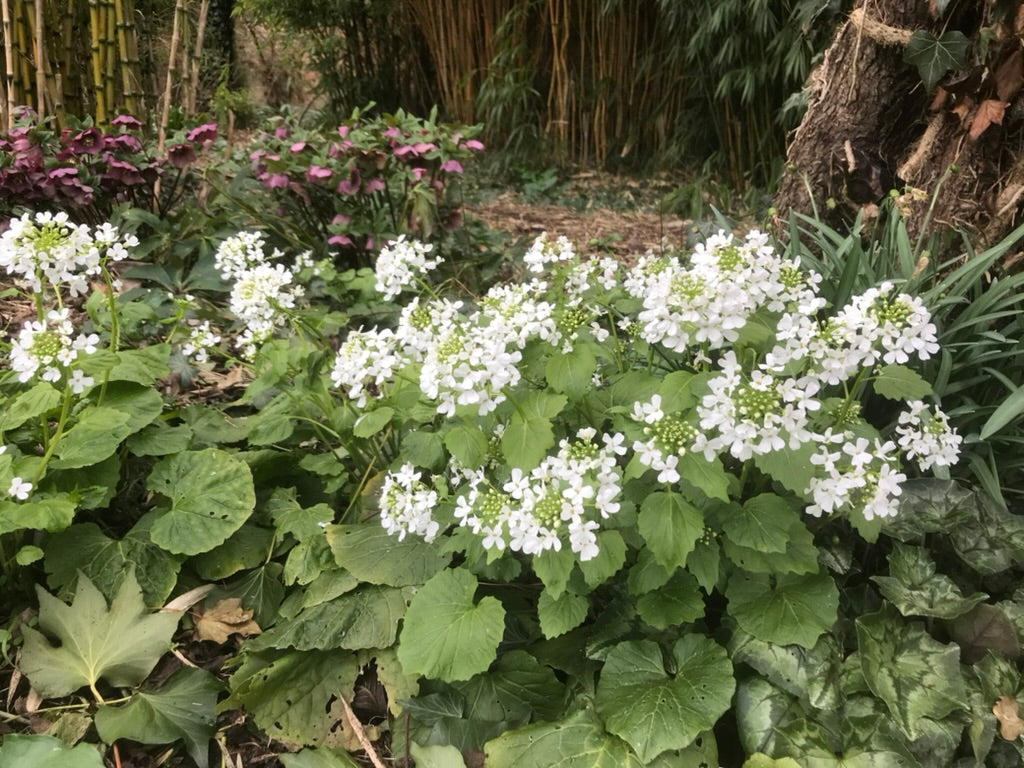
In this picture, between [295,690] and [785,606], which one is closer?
[785,606]

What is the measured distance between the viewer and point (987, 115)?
1579 mm

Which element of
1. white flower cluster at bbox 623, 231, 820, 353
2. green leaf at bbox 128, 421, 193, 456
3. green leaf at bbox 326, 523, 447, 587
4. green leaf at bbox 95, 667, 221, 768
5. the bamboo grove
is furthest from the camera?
the bamboo grove

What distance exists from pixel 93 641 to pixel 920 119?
2096 millimetres

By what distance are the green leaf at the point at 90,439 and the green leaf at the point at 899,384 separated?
3.98 feet

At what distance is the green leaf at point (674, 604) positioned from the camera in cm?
108

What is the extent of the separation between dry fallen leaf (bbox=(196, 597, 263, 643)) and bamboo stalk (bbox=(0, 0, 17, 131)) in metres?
1.98

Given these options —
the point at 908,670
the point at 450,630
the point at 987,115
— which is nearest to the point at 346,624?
the point at 450,630

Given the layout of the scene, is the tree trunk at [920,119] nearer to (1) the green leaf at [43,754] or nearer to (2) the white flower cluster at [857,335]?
(2) the white flower cluster at [857,335]

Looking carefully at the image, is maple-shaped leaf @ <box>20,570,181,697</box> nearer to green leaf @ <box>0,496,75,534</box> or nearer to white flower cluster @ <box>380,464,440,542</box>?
green leaf @ <box>0,496,75,534</box>

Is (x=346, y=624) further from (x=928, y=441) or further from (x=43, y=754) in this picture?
(x=928, y=441)

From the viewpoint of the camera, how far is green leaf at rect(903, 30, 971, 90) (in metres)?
1.61

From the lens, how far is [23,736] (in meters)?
1.06

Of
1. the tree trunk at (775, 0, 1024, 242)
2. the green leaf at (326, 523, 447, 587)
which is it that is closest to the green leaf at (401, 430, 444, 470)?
the green leaf at (326, 523, 447, 587)

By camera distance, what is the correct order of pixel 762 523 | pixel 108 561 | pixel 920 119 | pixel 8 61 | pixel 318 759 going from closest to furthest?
pixel 762 523
pixel 318 759
pixel 108 561
pixel 920 119
pixel 8 61
